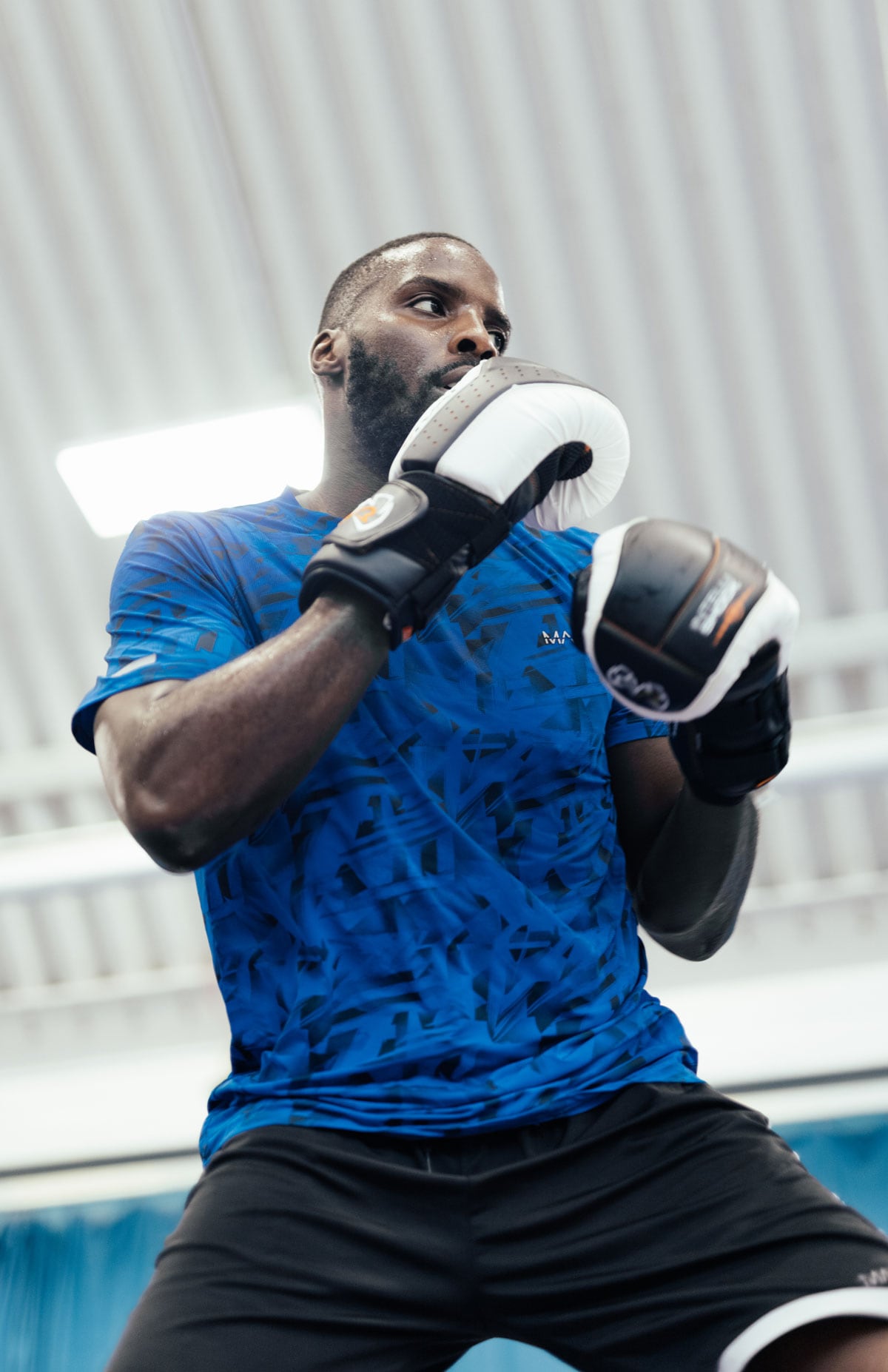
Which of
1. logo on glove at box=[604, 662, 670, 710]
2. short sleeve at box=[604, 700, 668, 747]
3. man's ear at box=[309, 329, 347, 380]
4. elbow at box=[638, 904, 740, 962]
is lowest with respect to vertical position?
elbow at box=[638, 904, 740, 962]

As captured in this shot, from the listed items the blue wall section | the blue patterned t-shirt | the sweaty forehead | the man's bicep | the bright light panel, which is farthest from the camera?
the bright light panel

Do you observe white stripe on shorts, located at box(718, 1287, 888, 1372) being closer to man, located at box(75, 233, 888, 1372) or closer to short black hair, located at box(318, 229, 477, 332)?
man, located at box(75, 233, 888, 1372)

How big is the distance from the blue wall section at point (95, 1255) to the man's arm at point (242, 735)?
1.69 metres

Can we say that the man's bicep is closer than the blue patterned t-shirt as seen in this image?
No

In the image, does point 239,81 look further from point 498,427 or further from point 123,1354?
point 123,1354

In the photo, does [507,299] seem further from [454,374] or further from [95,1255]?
[95,1255]

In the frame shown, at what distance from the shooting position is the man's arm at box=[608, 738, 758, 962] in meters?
1.53

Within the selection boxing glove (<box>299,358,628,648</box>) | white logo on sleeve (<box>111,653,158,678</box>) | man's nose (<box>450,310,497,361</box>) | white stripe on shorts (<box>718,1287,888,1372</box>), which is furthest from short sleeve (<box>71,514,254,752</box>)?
white stripe on shorts (<box>718,1287,888,1372</box>)

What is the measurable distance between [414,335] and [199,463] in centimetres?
164

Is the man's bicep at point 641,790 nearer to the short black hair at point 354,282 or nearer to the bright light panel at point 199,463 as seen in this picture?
the short black hair at point 354,282

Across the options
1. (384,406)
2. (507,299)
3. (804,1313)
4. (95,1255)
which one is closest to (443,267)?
(384,406)

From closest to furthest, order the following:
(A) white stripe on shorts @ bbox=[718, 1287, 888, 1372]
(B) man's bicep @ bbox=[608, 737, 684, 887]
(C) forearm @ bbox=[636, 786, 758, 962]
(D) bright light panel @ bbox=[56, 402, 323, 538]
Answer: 1. (A) white stripe on shorts @ bbox=[718, 1287, 888, 1372]
2. (C) forearm @ bbox=[636, 786, 758, 962]
3. (B) man's bicep @ bbox=[608, 737, 684, 887]
4. (D) bright light panel @ bbox=[56, 402, 323, 538]

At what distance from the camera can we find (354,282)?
2041 millimetres

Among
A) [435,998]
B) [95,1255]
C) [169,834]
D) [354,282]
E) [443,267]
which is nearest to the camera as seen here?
[169,834]
